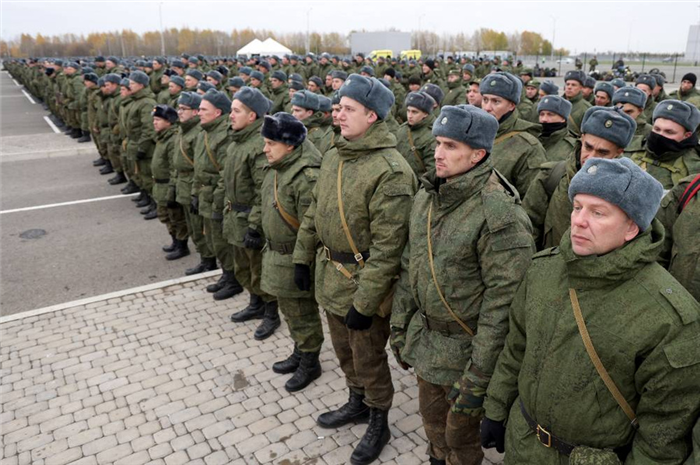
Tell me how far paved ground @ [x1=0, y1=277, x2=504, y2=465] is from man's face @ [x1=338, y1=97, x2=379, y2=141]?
2.29 meters

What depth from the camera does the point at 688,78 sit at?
1010 cm

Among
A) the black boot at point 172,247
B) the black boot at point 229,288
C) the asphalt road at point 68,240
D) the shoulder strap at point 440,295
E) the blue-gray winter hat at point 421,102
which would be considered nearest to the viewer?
the shoulder strap at point 440,295

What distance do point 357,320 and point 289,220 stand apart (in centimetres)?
146

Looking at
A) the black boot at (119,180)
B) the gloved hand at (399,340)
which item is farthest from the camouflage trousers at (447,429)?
the black boot at (119,180)

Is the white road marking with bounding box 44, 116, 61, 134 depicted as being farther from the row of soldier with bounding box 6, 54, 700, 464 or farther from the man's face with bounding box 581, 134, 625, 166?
the man's face with bounding box 581, 134, 625, 166

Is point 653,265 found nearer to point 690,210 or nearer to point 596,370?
point 596,370

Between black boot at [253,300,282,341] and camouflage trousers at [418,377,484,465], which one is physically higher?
A: camouflage trousers at [418,377,484,465]

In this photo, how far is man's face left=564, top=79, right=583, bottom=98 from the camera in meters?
8.02

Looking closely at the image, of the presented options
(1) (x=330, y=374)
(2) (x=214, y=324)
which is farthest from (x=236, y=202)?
(1) (x=330, y=374)

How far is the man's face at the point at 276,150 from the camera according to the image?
4.45m

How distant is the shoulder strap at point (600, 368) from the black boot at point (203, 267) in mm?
5840

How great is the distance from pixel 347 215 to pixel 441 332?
105cm

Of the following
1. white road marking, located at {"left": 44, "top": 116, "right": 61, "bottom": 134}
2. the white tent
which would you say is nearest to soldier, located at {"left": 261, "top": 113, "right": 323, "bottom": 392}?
white road marking, located at {"left": 44, "top": 116, "right": 61, "bottom": 134}

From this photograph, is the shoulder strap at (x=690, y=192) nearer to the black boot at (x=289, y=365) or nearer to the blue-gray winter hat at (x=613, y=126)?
the blue-gray winter hat at (x=613, y=126)
